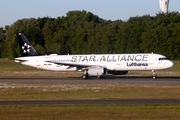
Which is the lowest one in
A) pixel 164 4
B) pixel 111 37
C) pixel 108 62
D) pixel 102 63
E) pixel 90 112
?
pixel 90 112

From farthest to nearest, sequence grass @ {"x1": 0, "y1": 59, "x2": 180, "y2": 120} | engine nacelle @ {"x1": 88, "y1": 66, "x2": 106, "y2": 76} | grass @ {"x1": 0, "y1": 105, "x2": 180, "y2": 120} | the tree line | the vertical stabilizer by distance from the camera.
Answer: the vertical stabilizer, the tree line, engine nacelle @ {"x1": 88, "y1": 66, "x2": 106, "y2": 76}, grass @ {"x1": 0, "y1": 59, "x2": 180, "y2": 120}, grass @ {"x1": 0, "y1": 105, "x2": 180, "y2": 120}

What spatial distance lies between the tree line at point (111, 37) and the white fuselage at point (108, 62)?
173 ft

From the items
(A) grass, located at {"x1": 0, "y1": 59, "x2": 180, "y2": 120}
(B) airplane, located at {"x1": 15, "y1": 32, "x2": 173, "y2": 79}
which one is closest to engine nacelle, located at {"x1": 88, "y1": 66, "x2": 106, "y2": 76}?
(B) airplane, located at {"x1": 15, "y1": 32, "x2": 173, "y2": 79}

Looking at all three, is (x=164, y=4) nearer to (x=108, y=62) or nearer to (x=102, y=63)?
(x=102, y=63)

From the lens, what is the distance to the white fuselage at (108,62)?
2219 inches

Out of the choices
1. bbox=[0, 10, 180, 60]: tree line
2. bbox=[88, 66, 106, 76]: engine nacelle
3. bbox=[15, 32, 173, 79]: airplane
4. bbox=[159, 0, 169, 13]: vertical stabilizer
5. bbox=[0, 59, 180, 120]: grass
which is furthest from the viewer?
bbox=[159, 0, 169, 13]: vertical stabilizer

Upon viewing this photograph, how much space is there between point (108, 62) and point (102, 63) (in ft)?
2.53

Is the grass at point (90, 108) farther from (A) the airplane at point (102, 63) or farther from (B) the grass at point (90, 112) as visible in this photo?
(A) the airplane at point (102, 63)

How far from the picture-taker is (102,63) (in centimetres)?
5788

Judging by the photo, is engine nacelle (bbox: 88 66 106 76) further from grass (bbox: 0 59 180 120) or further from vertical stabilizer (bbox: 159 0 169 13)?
vertical stabilizer (bbox: 159 0 169 13)

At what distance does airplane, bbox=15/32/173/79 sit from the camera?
56.3 meters

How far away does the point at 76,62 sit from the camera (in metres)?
59.2

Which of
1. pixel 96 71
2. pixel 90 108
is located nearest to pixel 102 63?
pixel 96 71

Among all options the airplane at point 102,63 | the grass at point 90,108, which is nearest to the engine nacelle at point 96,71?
the airplane at point 102,63
